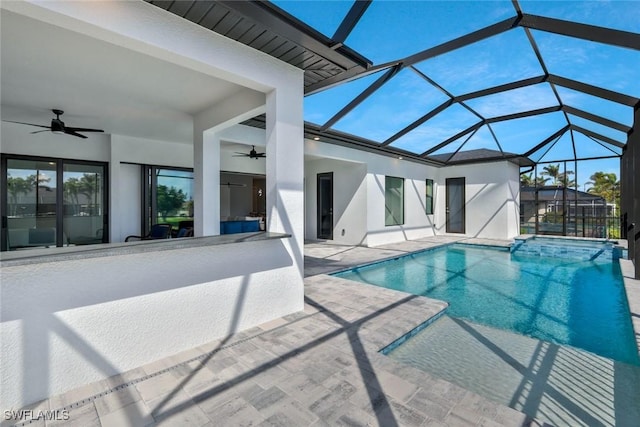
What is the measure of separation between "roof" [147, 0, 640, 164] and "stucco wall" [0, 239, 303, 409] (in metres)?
2.14

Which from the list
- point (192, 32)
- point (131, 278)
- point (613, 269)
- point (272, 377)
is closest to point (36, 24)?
point (192, 32)

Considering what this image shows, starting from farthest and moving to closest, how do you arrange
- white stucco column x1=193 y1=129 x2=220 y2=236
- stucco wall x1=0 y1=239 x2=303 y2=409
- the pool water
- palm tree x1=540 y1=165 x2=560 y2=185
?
1. palm tree x1=540 y1=165 x2=560 y2=185
2. white stucco column x1=193 y1=129 x2=220 y2=236
3. the pool water
4. stucco wall x1=0 y1=239 x2=303 y2=409

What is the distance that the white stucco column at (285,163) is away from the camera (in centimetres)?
337

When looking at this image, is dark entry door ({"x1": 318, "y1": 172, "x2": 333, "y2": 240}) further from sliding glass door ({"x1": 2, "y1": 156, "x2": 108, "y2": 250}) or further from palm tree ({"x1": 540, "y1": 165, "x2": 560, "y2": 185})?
palm tree ({"x1": 540, "y1": 165, "x2": 560, "y2": 185})

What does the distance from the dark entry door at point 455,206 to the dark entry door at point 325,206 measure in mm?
5202

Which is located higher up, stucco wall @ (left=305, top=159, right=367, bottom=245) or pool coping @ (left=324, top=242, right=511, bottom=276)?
stucco wall @ (left=305, top=159, right=367, bottom=245)

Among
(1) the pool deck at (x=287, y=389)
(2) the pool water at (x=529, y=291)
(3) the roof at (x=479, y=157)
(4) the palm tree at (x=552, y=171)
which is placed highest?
(4) the palm tree at (x=552, y=171)

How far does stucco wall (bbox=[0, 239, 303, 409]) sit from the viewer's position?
199 centimetres

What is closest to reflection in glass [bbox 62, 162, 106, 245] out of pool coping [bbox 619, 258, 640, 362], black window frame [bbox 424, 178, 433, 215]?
pool coping [bbox 619, 258, 640, 362]

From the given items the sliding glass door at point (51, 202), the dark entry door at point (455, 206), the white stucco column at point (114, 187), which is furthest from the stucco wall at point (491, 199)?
the sliding glass door at point (51, 202)

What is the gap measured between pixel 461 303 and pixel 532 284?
222cm

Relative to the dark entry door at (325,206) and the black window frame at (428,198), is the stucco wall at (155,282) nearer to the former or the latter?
the dark entry door at (325,206)

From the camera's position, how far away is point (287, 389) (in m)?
2.14

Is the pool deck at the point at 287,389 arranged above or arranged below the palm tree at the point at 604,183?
below
